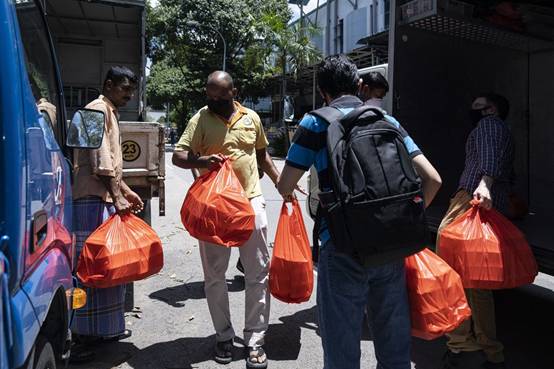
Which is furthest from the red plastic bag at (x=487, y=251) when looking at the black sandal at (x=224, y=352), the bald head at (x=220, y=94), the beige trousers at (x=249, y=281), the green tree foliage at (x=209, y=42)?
the green tree foliage at (x=209, y=42)

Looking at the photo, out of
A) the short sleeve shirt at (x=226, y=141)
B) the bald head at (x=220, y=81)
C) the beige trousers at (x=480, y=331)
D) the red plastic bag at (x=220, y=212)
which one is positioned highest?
the bald head at (x=220, y=81)

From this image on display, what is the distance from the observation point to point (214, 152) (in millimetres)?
3547

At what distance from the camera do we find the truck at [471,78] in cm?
446

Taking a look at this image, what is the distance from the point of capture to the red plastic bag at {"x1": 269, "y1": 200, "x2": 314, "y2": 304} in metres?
3.24

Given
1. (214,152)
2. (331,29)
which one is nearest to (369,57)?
(331,29)

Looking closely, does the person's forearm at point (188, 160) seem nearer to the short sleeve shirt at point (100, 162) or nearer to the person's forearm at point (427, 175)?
the short sleeve shirt at point (100, 162)

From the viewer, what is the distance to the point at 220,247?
11.5ft

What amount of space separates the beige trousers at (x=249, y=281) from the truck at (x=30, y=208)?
1.17m

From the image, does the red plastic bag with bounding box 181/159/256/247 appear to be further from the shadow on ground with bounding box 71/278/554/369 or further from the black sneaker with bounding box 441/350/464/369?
the black sneaker with bounding box 441/350/464/369

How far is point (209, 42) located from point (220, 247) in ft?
101

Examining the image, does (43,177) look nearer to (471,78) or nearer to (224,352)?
(224,352)

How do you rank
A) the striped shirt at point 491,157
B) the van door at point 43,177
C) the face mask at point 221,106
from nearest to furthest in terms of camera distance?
the van door at point 43,177
the striped shirt at point 491,157
the face mask at point 221,106

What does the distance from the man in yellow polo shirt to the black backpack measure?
147 cm

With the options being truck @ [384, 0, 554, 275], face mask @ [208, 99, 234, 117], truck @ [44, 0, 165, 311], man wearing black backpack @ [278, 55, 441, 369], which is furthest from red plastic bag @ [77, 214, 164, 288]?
truck @ [44, 0, 165, 311]
